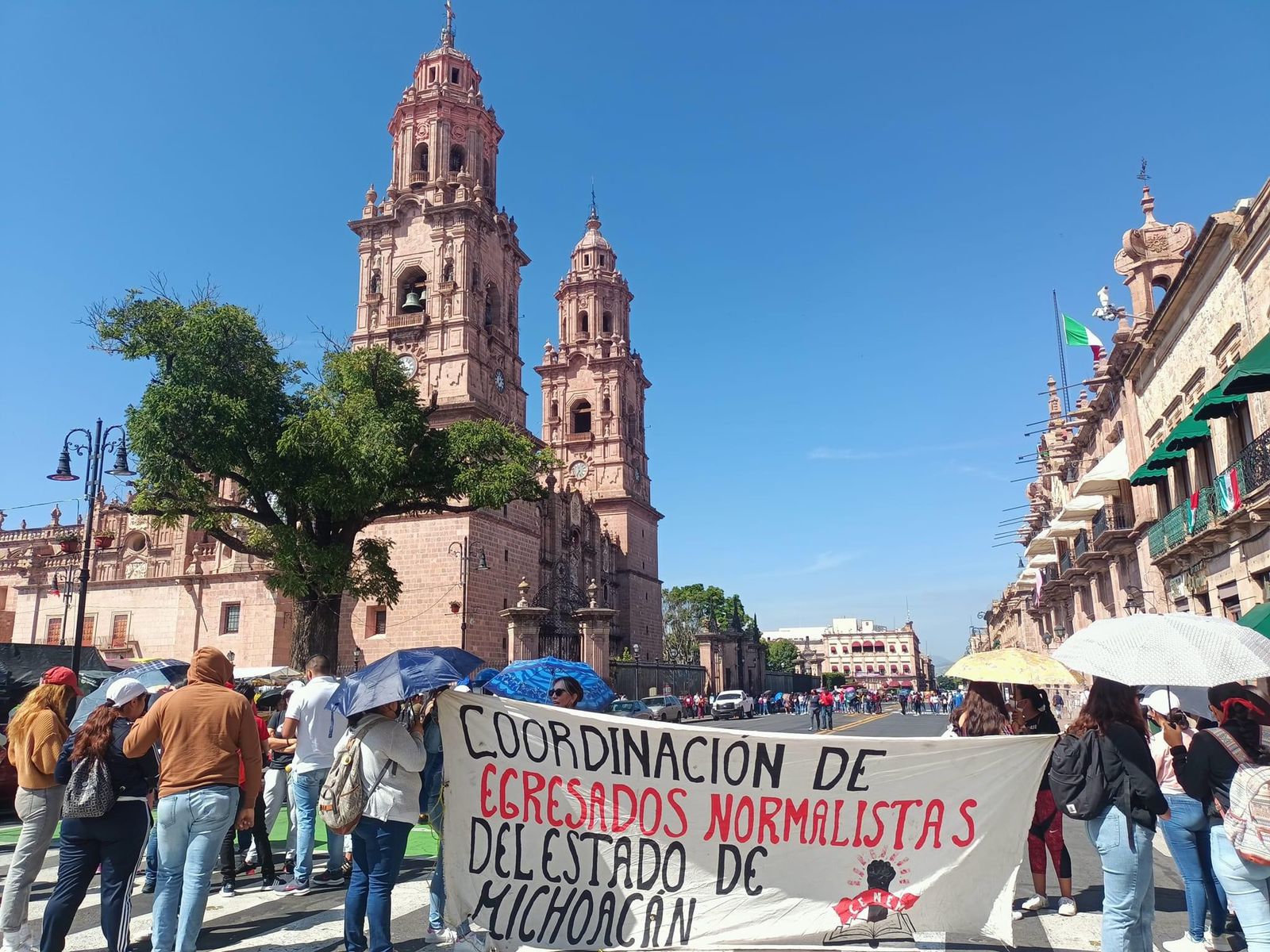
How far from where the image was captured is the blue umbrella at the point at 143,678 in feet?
20.7

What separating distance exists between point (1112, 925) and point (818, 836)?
66.5 inches

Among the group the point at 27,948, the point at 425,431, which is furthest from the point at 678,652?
the point at 27,948

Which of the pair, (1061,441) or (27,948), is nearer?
(27,948)

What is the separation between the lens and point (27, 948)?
19.3ft

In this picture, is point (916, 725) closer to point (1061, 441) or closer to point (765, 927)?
point (1061, 441)

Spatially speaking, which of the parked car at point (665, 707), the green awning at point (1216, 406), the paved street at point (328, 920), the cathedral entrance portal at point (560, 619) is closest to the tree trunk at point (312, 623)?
the paved street at point (328, 920)

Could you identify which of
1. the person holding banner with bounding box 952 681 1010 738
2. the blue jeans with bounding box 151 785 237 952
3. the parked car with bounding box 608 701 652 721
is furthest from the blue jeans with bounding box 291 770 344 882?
the parked car with bounding box 608 701 652 721

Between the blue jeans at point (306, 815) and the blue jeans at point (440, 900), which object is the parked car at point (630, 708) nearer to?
the blue jeans at point (306, 815)

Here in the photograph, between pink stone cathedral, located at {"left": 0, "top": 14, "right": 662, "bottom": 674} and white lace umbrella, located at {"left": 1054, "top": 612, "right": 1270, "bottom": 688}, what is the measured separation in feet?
93.1

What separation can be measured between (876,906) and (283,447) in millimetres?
17825

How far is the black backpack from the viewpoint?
501cm

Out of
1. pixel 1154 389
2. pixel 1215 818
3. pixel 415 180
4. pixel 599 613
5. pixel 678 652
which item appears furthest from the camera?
pixel 678 652

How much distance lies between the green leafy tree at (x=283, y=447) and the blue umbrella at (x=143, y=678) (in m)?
11.2

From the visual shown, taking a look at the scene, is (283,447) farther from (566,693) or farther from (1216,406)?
(1216,406)
